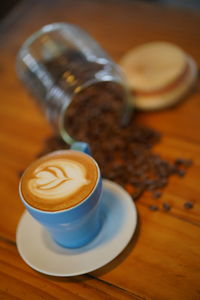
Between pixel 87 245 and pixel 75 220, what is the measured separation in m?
0.09

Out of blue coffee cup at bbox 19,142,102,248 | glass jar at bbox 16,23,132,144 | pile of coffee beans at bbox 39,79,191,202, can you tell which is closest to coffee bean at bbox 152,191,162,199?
pile of coffee beans at bbox 39,79,191,202

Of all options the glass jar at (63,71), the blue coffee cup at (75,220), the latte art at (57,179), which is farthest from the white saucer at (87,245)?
the glass jar at (63,71)

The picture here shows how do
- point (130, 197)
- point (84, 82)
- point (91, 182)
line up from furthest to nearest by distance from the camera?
point (84, 82), point (130, 197), point (91, 182)

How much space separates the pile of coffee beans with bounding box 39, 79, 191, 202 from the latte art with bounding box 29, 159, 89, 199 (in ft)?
0.55

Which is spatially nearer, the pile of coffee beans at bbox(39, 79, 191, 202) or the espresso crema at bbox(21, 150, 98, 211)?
the espresso crema at bbox(21, 150, 98, 211)

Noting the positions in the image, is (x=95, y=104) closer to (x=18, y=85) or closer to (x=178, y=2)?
(x=18, y=85)

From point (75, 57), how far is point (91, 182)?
44 centimetres

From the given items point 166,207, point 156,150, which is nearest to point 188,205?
point 166,207

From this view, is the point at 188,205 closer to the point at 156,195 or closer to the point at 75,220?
the point at 156,195

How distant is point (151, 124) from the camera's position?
928mm

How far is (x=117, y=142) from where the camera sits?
0.87 meters

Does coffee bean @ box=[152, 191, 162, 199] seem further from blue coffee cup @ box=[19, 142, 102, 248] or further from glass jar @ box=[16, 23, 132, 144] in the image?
glass jar @ box=[16, 23, 132, 144]

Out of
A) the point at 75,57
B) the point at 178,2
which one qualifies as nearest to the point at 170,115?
the point at 75,57

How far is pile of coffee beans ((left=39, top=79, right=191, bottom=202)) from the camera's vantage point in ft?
2.57
